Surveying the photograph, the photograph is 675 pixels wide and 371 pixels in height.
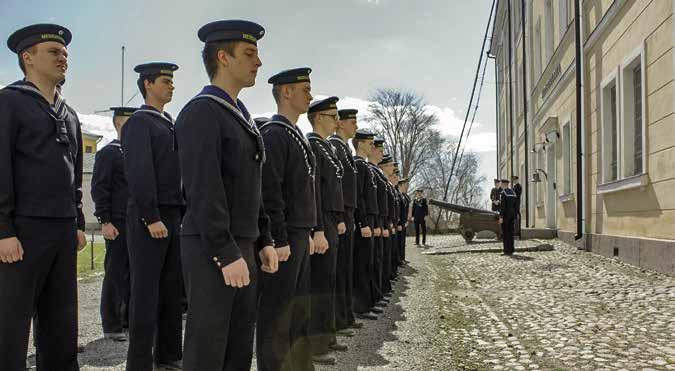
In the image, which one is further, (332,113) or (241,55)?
(332,113)

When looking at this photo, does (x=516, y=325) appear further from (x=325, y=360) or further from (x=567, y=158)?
(x=567, y=158)

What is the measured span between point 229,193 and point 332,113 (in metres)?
2.76

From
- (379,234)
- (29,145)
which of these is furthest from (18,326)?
(379,234)

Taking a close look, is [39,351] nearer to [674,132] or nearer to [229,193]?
[229,193]

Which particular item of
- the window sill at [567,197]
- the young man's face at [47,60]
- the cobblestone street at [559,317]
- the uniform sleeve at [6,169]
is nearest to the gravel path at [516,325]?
the cobblestone street at [559,317]

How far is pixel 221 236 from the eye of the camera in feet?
9.37

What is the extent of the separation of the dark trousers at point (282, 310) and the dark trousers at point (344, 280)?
2.18 m

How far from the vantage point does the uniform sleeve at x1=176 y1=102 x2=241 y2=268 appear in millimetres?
2855

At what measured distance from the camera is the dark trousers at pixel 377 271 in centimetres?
822

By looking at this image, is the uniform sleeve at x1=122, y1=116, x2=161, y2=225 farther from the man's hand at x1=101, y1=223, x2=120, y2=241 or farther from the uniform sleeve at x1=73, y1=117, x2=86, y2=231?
the man's hand at x1=101, y1=223, x2=120, y2=241

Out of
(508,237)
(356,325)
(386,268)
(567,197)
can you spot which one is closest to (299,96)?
(356,325)

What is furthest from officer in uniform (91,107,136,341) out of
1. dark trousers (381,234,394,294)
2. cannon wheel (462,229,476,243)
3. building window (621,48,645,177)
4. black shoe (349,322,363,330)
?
cannon wheel (462,229,476,243)

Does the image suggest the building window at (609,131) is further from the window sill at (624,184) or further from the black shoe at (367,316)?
the black shoe at (367,316)

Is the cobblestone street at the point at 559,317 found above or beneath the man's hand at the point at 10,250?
beneath
